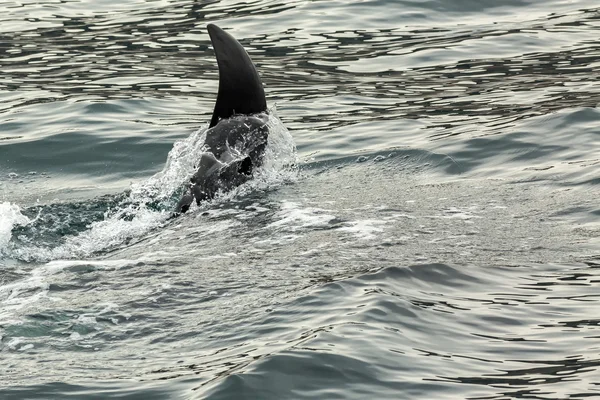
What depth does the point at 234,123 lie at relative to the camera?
Result: 34.0 ft

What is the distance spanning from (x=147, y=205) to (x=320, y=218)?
1.86 meters

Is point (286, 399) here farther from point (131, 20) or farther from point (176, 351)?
point (131, 20)

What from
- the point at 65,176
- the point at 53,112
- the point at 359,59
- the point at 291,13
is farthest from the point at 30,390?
the point at 291,13

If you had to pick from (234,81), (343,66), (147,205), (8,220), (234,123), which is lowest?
(147,205)

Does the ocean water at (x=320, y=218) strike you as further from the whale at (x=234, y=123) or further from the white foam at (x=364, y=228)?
the whale at (x=234, y=123)

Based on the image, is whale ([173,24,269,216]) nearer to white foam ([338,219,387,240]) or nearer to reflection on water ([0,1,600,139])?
white foam ([338,219,387,240])

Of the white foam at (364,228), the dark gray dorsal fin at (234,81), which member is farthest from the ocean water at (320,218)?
the dark gray dorsal fin at (234,81)

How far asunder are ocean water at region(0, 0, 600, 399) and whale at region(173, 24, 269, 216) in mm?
179

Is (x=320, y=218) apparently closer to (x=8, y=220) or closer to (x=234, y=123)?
(x=234, y=123)

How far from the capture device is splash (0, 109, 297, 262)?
29.3 feet

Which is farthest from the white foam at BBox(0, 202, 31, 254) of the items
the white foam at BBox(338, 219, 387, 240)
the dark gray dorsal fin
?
the white foam at BBox(338, 219, 387, 240)

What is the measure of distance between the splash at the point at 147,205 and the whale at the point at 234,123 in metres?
0.09

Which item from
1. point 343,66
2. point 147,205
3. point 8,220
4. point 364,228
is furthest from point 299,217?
point 343,66

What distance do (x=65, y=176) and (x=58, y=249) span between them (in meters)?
3.14
